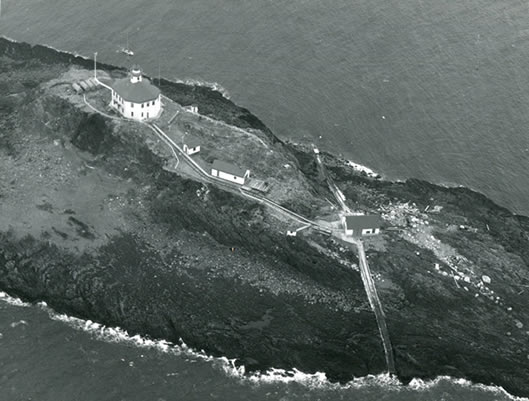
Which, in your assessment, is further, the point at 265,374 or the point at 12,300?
the point at 12,300

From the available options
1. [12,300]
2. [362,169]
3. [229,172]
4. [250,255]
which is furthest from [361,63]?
[12,300]

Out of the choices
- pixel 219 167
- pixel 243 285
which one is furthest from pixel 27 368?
pixel 219 167

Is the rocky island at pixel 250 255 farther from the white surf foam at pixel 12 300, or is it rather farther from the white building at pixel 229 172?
the white building at pixel 229 172

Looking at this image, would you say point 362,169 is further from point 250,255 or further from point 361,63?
point 361,63

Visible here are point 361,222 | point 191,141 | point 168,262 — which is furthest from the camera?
point 191,141

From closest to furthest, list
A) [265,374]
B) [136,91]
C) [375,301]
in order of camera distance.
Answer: [265,374] < [375,301] < [136,91]

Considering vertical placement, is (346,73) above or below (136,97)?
above

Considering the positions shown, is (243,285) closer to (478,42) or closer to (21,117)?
(21,117)
